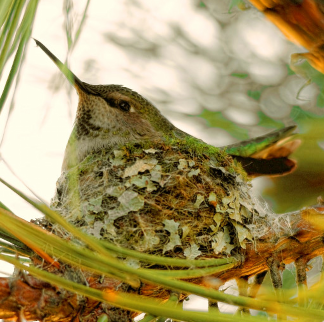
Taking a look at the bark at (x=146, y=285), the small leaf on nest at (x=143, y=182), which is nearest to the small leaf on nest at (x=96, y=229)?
the small leaf on nest at (x=143, y=182)

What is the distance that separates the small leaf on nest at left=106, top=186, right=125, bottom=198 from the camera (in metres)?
2.78

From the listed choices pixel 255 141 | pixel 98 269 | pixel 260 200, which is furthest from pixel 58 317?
pixel 255 141

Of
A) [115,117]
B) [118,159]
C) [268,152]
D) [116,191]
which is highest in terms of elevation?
[115,117]

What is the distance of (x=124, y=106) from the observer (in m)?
3.95

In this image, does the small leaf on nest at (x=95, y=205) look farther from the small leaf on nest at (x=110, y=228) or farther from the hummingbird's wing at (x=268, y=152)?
the hummingbird's wing at (x=268, y=152)

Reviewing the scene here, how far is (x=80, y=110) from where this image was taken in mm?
3904

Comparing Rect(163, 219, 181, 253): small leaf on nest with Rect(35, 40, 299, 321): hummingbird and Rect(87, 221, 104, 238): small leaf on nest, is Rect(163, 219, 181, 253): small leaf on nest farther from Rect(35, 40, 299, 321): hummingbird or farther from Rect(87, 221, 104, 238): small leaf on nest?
Rect(87, 221, 104, 238): small leaf on nest

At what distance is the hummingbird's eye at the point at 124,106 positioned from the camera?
12.9ft

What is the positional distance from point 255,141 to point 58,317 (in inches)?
86.0

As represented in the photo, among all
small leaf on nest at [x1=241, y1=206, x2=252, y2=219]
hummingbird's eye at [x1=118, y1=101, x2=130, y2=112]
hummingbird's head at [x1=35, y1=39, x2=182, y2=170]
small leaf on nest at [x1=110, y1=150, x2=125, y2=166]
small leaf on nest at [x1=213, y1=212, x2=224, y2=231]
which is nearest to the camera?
small leaf on nest at [x1=213, y1=212, x2=224, y2=231]

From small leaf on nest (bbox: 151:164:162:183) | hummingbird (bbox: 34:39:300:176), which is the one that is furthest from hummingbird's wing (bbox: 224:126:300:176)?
small leaf on nest (bbox: 151:164:162:183)

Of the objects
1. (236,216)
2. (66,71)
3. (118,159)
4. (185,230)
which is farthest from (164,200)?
(66,71)

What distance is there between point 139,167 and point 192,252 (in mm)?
714

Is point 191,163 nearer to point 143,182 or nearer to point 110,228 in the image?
point 143,182
